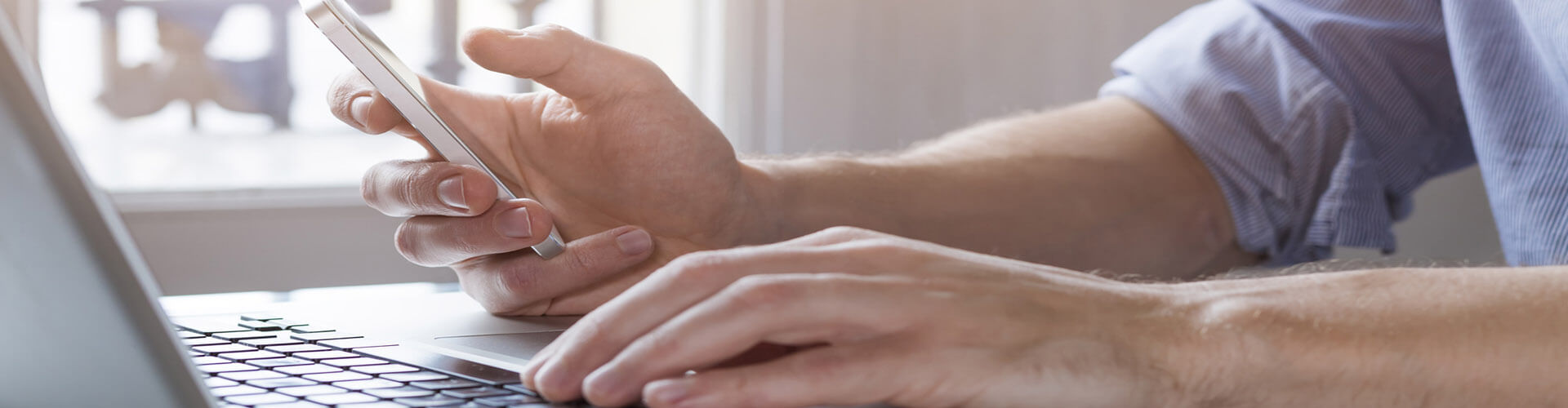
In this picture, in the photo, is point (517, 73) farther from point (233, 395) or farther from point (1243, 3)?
point (1243, 3)

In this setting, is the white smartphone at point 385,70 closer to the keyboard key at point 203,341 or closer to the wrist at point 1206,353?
the keyboard key at point 203,341

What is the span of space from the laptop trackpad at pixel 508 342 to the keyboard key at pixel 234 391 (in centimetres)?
10

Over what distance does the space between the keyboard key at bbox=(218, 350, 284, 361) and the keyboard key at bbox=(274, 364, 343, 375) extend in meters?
0.03

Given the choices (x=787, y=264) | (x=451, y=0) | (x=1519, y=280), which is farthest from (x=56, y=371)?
(x=451, y=0)

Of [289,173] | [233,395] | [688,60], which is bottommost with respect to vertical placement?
[233,395]

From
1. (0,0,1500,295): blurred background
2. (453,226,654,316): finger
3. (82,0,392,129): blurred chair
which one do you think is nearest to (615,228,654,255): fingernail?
(453,226,654,316): finger

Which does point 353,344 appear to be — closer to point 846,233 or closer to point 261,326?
point 261,326

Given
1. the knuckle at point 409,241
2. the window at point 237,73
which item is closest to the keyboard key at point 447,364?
the knuckle at point 409,241

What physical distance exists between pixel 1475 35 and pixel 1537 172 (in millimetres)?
96

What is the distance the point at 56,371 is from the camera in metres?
0.30

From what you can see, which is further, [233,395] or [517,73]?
[517,73]

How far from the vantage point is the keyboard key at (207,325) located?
0.50 metres

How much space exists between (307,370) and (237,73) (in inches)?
55.5

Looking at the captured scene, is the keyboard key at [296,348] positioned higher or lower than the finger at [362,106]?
lower
